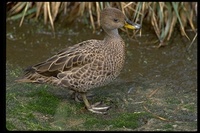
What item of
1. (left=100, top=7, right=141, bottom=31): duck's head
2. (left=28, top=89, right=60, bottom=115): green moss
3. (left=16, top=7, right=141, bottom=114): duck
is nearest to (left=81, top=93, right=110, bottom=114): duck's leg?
(left=16, top=7, right=141, bottom=114): duck

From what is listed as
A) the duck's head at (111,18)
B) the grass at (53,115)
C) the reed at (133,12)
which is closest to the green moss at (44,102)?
the grass at (53,115)

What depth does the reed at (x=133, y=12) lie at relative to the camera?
653 cm

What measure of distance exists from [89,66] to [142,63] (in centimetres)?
158

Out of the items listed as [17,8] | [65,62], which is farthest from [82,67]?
[17,8]

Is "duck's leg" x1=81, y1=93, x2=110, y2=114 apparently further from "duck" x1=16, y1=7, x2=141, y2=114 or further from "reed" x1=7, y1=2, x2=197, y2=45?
"reed" x1=7, y1=2, x2=197, y2=45

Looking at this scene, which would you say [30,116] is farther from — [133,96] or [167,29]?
[167,29]

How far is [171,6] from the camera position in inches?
260

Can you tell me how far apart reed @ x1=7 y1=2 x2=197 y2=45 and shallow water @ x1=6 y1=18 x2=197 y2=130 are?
0.13 metres

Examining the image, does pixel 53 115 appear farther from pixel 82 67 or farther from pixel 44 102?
pixel 82 67

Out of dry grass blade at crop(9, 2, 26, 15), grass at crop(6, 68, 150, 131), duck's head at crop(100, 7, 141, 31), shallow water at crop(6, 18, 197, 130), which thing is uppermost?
duck's head at crop(100, 7, 141, 31)

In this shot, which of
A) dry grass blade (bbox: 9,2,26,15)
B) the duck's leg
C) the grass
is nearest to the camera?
the grass

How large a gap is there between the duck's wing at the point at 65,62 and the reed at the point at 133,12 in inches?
72.5

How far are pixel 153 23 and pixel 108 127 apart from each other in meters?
2.44

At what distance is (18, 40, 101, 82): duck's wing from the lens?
471 cm
